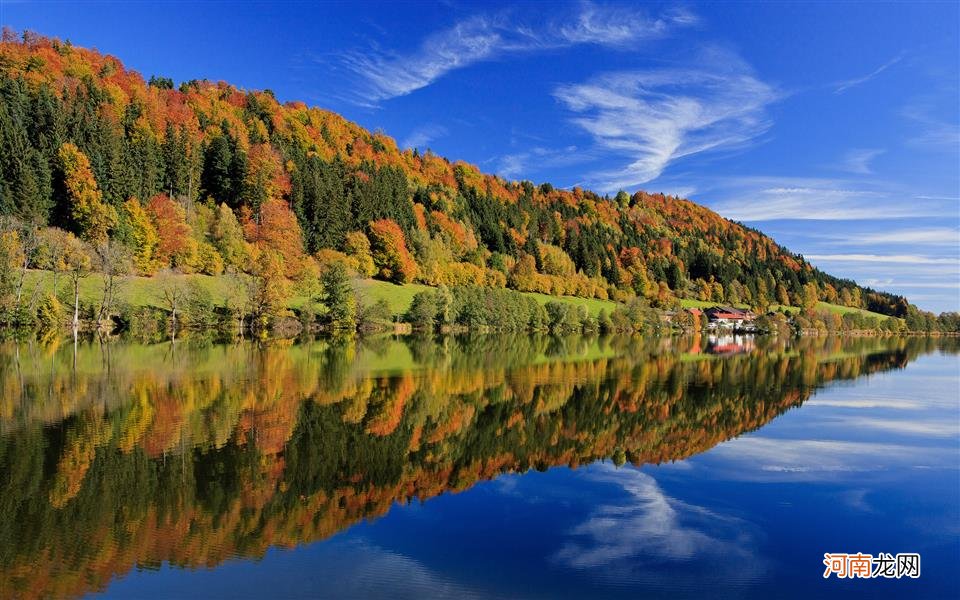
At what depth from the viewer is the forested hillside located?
7881 cm

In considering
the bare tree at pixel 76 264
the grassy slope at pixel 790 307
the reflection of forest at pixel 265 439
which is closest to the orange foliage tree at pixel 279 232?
the bare tree at pixel 76 264

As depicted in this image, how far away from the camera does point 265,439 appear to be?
16.1 meters

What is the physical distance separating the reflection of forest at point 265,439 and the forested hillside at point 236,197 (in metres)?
47.0

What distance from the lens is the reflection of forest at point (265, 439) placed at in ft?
33.0

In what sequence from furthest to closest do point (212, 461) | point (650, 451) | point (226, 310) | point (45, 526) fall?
point (226, 310) < point (650, 451) < point (212, 461) < point (45, 526)

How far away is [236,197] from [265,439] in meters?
97.1

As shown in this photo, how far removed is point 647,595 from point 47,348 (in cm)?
4314

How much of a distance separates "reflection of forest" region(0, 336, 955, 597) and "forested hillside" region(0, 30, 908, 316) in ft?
154

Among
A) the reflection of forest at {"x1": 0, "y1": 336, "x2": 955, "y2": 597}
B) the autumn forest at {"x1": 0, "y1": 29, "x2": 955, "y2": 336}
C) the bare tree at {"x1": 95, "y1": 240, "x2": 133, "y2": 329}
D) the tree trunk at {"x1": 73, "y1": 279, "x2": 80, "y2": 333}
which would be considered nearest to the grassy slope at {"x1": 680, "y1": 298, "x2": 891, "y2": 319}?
the autumn forest at {"x1": 0, "y1": 29, "x2": 955, "y2": 336}

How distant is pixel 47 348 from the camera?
39531mm

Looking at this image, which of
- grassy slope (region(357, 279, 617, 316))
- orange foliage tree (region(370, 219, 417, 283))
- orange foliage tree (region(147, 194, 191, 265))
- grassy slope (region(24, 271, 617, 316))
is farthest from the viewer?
orange foliage tree (region(370, 219, 417, 283))

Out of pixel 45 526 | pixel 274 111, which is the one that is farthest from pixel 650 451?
pixel 274 111

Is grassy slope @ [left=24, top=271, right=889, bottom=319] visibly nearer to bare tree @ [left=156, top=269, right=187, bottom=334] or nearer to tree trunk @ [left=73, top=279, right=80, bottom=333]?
bare tree @ [left=156, top=269, right=187, bottom=334]

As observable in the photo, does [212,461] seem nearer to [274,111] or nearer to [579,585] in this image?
[579,585]
